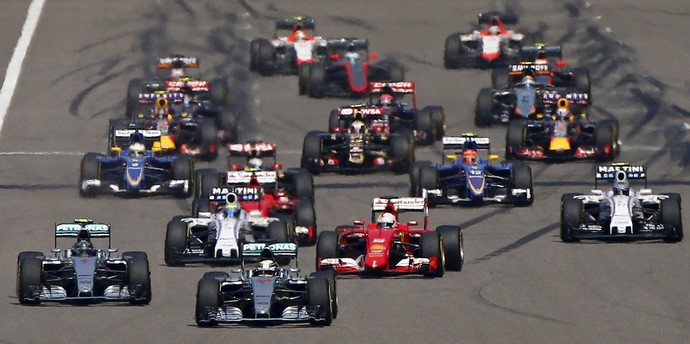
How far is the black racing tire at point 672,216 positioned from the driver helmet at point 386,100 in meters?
14.4

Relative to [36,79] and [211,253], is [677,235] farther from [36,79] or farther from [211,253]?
[36,79]

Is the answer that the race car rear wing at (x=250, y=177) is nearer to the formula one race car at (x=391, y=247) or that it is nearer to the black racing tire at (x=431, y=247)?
the formula one race car at (x=391, y=247)

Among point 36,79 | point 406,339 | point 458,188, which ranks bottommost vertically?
point 406,339

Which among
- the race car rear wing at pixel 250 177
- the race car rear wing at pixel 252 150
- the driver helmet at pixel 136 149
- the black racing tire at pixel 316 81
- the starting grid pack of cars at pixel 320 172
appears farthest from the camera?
the black racing tire at pixel 316 81

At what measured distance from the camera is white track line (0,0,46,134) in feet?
230

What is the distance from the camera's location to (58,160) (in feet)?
205

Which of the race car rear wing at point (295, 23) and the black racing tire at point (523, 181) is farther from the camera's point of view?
the race car rear wing at point (295, 23)

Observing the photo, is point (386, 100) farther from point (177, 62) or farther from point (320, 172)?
point (177, 62)

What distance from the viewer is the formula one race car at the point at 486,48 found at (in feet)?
239

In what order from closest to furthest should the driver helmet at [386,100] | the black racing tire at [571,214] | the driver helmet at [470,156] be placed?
the black racing tire at [571,214] < the driver helmet at [470,156] < the driver helmet at [386,100]

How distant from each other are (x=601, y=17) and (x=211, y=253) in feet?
110

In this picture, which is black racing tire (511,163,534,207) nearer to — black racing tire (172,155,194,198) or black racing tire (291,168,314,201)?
black racing tire (291,168,314,201)

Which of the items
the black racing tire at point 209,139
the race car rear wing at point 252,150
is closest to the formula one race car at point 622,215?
the race car rear wing at point 252,150

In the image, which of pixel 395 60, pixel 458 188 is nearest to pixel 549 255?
pixel 458 188
